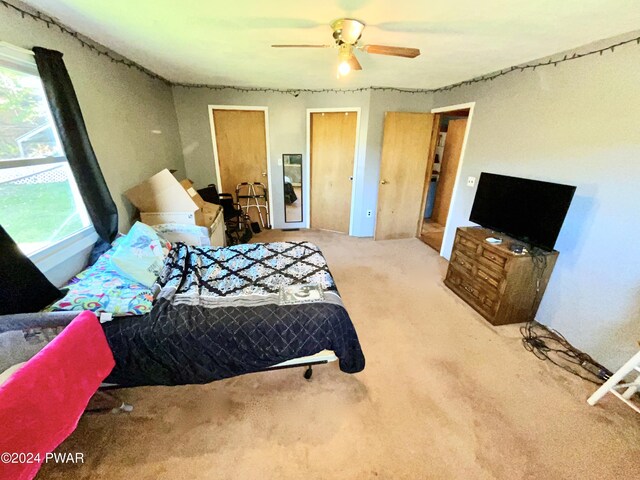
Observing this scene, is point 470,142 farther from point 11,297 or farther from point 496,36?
point 11,297

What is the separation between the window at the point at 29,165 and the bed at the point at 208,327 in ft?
1.28

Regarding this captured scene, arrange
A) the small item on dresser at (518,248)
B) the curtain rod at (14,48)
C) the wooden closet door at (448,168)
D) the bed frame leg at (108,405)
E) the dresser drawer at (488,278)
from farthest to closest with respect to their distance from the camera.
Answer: the wooden closet door at (448,168) → the dresser drawer at (488,278) → the small item on dresser at (518,248) → the bed frame leg at (108,405) → the curtain rod at (14,48)

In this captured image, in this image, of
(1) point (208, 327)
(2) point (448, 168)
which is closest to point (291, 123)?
(2) point (448, 168)

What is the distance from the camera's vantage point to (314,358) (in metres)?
1.74

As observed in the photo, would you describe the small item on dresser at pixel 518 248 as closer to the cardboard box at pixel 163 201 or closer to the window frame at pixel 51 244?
the cardboard box at pixel 163 201

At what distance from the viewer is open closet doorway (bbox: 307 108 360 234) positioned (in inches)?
156

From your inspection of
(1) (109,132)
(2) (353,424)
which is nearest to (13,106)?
(1) (109,132)

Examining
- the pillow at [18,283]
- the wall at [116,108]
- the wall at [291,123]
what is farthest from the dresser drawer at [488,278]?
the wall at [116,108]

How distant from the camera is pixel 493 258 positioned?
7.57ft

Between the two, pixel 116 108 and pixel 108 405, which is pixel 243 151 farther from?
pixel 108 405

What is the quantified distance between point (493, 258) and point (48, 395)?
296 cm

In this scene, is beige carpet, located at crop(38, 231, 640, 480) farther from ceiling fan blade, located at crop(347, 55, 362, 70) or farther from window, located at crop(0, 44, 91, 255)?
ceiling fan blade, located at crop(347, 55, 362, 70)

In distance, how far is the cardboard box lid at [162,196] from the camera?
255 centimetres

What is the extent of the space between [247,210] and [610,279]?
436cm
